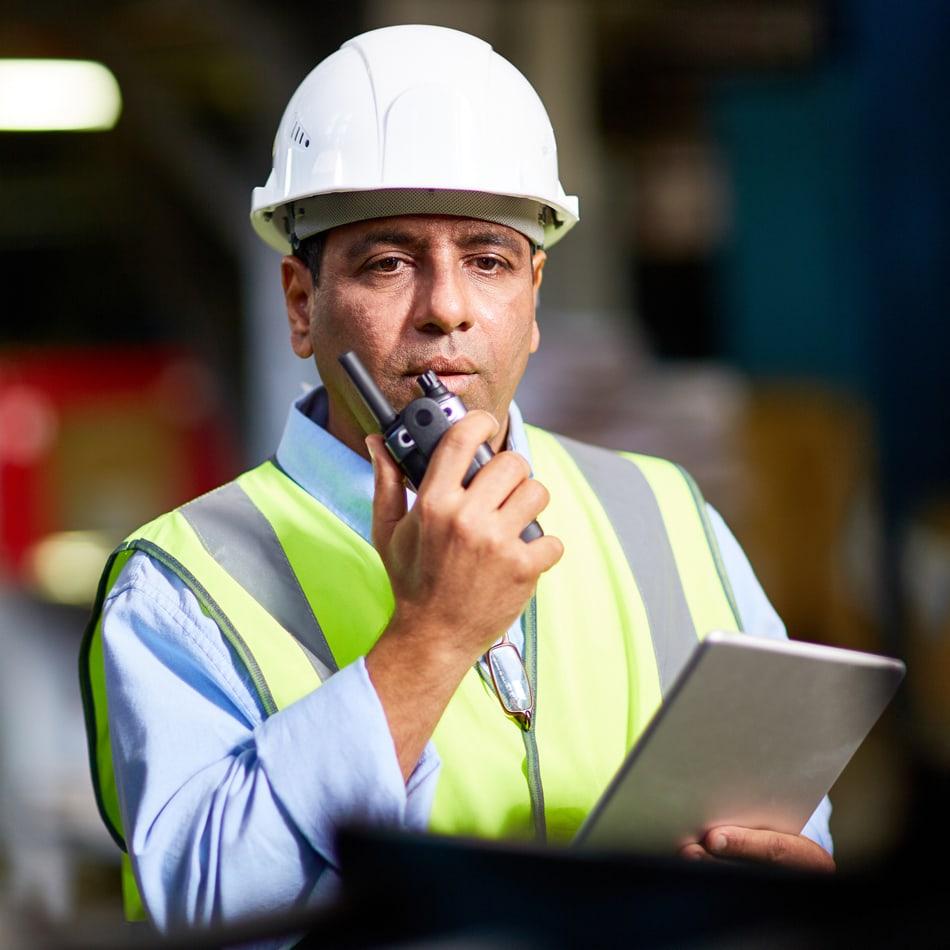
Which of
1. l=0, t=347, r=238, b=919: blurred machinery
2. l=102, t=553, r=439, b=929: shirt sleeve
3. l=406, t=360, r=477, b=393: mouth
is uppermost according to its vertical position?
l=406, t=360, r=477, b=393: mouth

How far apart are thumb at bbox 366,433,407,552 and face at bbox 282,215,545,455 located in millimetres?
214

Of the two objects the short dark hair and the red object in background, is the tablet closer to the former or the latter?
the short dark hair

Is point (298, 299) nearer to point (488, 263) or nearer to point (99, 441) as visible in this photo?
point (488, 263)

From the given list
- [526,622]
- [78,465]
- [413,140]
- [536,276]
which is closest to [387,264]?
[413,140]

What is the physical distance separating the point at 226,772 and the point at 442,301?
600 millimetres

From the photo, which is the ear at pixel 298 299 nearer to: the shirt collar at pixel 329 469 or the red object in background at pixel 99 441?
the shirt collar at pixel 329 469

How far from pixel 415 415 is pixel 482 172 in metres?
0.38

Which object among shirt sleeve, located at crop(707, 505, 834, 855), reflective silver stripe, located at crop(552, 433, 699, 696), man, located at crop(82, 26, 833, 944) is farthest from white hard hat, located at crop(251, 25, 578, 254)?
shirt sleeve, located at crop(707, 505, 834, 855)

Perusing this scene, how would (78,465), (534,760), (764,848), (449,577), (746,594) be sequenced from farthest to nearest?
(78,465), (746,594), (534,760), (764,848), (449,577)

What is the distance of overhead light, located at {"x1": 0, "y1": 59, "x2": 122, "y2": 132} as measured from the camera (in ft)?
26.6

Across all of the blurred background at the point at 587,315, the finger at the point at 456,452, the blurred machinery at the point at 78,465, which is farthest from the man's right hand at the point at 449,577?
the blurred machinery at the point at 78,465

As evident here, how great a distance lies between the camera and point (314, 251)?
184 centimetres

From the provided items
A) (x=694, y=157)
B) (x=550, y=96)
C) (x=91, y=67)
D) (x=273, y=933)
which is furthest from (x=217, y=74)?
(x=273, y=933)

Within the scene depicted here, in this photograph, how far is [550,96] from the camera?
7.67 m
